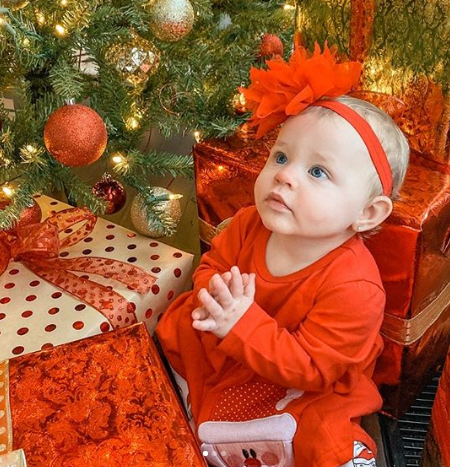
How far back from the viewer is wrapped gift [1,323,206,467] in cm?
68

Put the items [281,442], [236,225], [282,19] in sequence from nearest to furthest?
[281,442] < [236,225] < [282,19]

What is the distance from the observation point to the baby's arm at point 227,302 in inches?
30.3

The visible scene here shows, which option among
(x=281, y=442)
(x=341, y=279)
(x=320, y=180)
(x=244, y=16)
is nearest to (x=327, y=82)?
(x=320, y=180)

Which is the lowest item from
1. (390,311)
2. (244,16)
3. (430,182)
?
(390,311)

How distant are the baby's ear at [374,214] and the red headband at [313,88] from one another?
2cm

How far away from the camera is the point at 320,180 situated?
76cm

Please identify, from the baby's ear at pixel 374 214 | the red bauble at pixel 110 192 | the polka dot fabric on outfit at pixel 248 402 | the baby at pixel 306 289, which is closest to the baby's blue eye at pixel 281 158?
the baby at pixel 306 289

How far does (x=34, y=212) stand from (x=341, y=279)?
64cm

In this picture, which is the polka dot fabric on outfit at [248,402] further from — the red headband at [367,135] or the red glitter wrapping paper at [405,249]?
the red headband at [367,135]

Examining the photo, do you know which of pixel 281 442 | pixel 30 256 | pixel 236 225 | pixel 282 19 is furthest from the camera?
pixel 282 19

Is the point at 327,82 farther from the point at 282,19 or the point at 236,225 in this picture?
the point at 282,19

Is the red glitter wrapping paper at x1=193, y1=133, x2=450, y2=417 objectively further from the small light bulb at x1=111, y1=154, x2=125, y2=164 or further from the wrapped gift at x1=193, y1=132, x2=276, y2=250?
A: the small light bulb at x1=111, y1=154, x2=125, y2=164

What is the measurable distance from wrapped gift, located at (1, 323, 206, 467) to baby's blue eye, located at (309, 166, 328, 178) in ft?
1.12

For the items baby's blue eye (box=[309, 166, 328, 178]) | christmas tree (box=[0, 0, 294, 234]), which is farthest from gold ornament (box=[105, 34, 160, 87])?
baby's blue eye (box=[309, 166, 328, 178])
